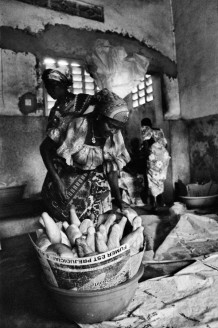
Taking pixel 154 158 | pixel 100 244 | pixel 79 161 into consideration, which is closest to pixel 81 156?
pixel 79 161

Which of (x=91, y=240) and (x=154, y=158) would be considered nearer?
(x=91, y=240)

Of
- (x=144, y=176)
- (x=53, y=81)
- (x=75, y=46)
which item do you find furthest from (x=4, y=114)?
(x=144, y=176)

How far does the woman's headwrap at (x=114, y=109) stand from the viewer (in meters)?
1.90

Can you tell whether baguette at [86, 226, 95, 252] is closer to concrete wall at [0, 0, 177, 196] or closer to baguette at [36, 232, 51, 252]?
baguette at [36, 232, 51, 252]

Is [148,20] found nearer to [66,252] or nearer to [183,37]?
[183,37]

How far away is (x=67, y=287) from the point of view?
1.40 metres

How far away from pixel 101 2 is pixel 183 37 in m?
1.70

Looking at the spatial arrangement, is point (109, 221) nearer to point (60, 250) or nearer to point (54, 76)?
point (60, 250)

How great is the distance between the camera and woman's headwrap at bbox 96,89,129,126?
1904 mm

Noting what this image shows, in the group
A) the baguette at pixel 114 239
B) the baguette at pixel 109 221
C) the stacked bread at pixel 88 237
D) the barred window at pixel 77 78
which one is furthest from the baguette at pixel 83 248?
the barred window at pixel 77 78

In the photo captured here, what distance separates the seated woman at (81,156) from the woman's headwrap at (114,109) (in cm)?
1

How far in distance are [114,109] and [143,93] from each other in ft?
12.7

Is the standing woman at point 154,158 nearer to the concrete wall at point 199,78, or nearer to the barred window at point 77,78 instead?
the concrete wall at point 199,78

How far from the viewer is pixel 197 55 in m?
4.98
